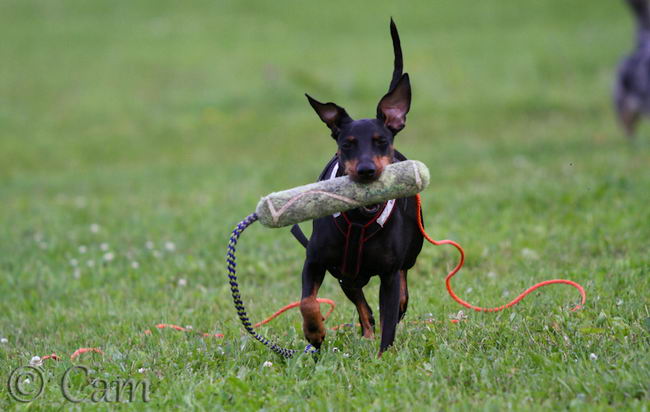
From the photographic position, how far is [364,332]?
14.9 ft

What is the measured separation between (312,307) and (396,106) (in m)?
1.22

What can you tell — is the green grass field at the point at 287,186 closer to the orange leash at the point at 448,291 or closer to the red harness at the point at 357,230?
the orange leash at the point at 448,291

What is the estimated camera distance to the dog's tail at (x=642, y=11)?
1210 cm

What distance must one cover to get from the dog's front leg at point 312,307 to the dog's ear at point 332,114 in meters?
0.74

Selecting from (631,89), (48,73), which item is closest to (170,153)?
(48,73)

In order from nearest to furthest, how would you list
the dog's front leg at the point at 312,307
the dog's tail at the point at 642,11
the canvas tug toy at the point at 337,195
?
the canvas tug toy at the point at 337,195 < the dog's front leg at the point at 312,307 < the dog's tail at the point at 642,11

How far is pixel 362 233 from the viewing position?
4027mm

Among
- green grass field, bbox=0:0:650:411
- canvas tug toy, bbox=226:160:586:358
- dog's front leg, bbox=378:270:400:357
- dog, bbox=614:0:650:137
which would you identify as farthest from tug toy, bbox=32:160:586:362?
dog, bbox=614:0:650:137

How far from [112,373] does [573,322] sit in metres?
2.50

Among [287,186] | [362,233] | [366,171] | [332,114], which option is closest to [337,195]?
[366,171]

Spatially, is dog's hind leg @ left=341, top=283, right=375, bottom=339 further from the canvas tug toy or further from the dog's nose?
the dog's nose

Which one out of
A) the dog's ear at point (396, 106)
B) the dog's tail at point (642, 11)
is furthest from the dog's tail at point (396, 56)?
the dog's tail at point (642, 11)

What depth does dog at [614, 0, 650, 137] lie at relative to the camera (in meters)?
12.0

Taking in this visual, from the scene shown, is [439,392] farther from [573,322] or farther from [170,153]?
[170,153]
